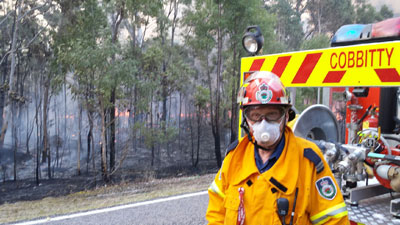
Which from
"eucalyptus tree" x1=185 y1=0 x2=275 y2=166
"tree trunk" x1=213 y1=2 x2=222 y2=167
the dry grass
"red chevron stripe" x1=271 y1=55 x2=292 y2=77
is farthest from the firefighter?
"tree trunk" x1=213 y1=2 x2=222 y2=167

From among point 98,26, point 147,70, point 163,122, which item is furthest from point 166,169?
point 98,26

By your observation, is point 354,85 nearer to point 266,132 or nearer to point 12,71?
point 266,132

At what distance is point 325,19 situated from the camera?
142 ft

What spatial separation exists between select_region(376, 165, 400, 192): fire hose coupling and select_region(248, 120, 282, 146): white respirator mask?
67.3 inches

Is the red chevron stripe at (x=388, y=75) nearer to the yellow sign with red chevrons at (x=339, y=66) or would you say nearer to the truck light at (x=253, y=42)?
the yellow sign with red chevrons at (x=339, y=66)

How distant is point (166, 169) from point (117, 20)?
34.2ft

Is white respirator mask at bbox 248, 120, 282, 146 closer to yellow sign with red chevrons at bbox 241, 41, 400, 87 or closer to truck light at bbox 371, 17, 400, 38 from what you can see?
yellow sign with red chevrons at bbox 241, 41, 400, 87

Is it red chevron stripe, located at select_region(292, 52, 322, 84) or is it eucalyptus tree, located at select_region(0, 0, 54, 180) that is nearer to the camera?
red chevron stripe, located at select_region(292, 52, 322, 84)

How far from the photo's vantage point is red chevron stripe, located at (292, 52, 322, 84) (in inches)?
116

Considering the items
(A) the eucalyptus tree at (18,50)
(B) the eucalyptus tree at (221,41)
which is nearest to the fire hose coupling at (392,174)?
Result: (A) the eucalyptus tree at (18,50)

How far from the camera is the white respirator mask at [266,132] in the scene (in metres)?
1.68

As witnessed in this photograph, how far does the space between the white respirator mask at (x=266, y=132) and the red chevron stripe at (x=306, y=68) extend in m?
1.44

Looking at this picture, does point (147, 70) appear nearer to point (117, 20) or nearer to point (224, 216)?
point (117, 20)

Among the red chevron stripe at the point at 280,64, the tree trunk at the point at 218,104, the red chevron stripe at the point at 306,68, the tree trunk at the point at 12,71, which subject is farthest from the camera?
the tree trunk at the point at 218,104
